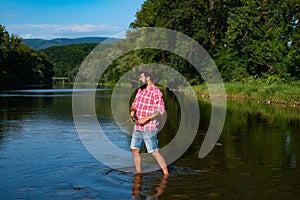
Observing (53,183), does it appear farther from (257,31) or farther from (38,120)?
(257,31)

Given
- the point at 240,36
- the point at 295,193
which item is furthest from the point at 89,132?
the point at 240,36

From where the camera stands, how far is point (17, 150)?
10828 millimetres

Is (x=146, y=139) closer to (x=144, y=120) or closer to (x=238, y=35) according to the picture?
(x=144, y=120)

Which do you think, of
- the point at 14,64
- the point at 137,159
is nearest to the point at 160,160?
the point at 137,159

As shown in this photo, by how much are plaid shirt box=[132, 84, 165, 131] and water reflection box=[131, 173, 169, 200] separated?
36.1 inches

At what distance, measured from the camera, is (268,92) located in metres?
33.7

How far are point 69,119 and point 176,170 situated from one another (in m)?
11.3

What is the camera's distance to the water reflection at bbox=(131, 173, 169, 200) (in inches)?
266

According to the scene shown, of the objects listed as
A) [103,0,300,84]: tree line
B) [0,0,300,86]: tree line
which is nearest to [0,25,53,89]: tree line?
[0,0,300,86]: tree line

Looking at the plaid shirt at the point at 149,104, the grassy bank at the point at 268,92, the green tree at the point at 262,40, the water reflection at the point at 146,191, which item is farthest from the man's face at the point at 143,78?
the green tree at the point at 262,40

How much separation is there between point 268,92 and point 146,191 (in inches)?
1109

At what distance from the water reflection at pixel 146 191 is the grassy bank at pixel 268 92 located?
904 inches

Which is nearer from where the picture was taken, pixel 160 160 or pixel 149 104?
pixel 149 104

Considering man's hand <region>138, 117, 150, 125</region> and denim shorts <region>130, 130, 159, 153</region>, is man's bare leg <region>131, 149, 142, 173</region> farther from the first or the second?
man's hand <region>138, 117, 150, 125</region>
